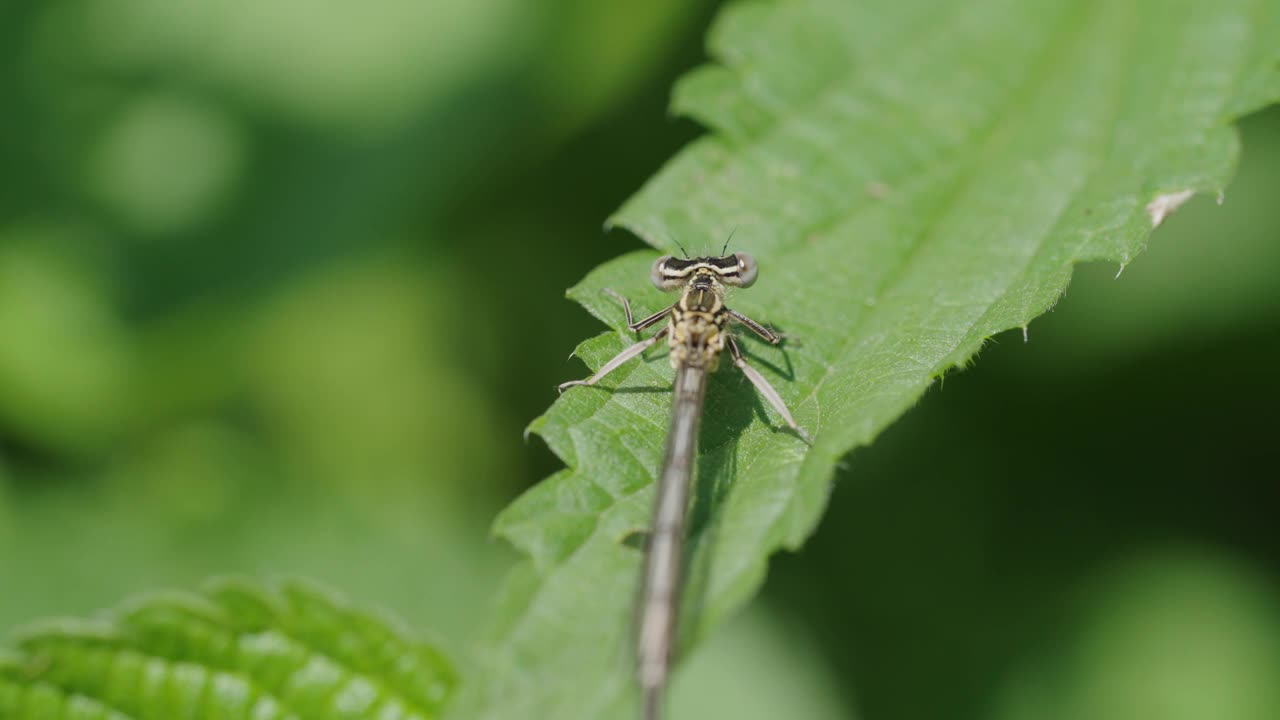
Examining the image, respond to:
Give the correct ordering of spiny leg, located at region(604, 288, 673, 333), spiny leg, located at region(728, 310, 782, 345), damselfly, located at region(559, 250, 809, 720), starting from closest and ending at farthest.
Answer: damselfly, located at region(559, 250, 809, 720) < spiny leg, located at region(728, 310, 782, 345) < spiny leg, located at region(604, 288, 673, 333)

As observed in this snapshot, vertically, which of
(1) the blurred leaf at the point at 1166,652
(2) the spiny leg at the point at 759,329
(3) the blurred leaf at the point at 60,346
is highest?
(3) the blurred leaf at the point at 60,346

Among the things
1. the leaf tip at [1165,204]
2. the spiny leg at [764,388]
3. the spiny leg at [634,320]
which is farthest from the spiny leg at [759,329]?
the leaf tip at [1165,204]

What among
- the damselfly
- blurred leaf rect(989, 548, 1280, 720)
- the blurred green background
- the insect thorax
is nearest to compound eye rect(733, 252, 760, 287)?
the damselfly

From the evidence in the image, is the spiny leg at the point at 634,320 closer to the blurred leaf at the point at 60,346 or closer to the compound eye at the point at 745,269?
the compound eye at the point at 745,269

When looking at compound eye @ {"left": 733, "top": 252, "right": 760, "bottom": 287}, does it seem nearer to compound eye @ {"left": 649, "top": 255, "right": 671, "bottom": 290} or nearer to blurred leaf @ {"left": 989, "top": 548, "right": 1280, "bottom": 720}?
compound eye @ {"left": 649, "top": 255, "right": 671, "bottom": 290}

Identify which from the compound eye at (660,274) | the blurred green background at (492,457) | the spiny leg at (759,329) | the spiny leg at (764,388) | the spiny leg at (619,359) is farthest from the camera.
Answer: the blurred green background at (492,457)

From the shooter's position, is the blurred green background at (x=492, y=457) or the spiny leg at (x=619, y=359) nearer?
the spiny leg at (x=619, y=359)

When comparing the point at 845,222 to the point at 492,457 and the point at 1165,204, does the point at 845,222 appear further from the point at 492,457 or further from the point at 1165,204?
the point at 492,457
